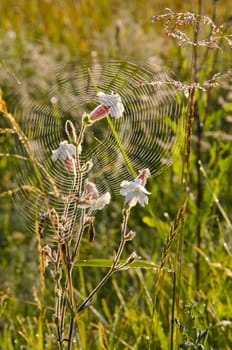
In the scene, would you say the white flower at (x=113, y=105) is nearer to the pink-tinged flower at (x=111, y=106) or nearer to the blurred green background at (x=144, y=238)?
the pink-tinged flower at (x=111, y=106)

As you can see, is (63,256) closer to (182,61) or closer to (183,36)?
(183,36)

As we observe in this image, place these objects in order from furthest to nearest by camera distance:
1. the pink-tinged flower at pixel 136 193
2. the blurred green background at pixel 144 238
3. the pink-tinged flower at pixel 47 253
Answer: the blurred green background at pixel 144 238, the pink-tinged flower at pixel 47 253, the pink-tinged flower at pixel 136 193

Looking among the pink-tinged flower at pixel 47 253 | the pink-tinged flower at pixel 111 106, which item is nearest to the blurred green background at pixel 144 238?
the pink-tinged flower at pixel 47 253

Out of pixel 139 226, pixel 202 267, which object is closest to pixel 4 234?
pixel 139 226

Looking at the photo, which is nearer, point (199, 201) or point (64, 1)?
point (199, 201)

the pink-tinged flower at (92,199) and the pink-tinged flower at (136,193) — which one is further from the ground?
the pink-tinged flower at (136,193)

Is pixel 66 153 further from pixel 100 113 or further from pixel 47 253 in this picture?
pixel 47 253

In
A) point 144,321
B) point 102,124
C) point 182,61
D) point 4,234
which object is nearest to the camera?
point 144,321
